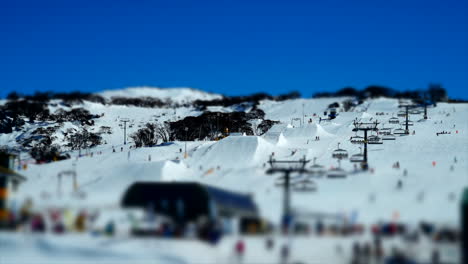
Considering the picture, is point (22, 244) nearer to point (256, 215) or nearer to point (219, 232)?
point (219, 232)

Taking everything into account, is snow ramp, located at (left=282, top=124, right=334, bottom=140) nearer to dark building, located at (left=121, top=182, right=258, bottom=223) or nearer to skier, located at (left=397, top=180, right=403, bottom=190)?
skier, located at (left=397, top=180, right=403, bottom=190)

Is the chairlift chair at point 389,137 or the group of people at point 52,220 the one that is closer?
the group of people at point 52,220

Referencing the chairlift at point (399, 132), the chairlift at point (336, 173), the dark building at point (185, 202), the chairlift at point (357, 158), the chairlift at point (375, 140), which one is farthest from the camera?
the chairlift at point (399, 132)

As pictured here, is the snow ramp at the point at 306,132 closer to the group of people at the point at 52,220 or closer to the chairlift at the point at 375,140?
the chairlift at the point at 375,140

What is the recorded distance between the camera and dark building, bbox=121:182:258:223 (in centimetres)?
1476

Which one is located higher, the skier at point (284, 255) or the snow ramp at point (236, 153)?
the snow ramp at point (236, 153)

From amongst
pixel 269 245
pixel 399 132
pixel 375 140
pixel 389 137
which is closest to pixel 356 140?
pixel 375 140

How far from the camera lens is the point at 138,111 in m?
90.1

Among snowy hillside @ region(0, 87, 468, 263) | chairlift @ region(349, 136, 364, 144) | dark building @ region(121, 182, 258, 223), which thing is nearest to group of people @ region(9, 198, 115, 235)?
snowy hillside @ region(0, 87, 468, 263)

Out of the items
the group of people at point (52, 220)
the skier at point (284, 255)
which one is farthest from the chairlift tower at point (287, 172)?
the group of people at point (52, 220)

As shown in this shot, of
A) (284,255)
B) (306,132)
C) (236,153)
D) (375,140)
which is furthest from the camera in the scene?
(306,132)

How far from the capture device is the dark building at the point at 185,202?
581 inches

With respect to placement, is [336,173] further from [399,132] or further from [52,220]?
[399,132]

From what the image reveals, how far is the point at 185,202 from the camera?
15055mm
